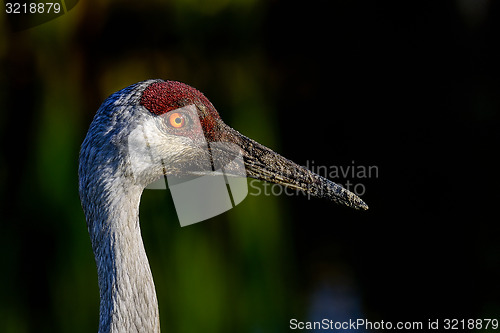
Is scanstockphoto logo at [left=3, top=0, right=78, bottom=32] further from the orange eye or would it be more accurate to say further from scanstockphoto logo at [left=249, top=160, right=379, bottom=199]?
the orange eye

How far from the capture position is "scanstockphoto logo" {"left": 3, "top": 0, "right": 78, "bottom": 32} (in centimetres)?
268

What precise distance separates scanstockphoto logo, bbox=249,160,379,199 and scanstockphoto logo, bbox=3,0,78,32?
4.60 feet

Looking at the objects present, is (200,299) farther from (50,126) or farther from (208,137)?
(208,137)

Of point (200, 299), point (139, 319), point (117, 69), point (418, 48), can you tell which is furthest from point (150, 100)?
point (418, 48)

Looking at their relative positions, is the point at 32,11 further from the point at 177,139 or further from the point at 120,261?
the point at 120,261

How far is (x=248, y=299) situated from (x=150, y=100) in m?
1.74

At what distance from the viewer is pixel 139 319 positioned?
4.71ft

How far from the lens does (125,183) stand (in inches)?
57.5

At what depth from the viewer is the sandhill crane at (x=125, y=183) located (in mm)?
1426

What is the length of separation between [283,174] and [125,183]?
489 millimetres

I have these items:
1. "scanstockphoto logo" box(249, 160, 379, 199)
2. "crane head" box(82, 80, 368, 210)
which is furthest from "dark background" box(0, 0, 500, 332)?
"crane head" box(82, 80, 368, 210)

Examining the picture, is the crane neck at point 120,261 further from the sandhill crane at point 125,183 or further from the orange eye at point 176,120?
the orange eye at point 176,120

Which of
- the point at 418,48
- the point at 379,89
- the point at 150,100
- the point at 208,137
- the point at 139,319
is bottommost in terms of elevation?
the point at 139,319

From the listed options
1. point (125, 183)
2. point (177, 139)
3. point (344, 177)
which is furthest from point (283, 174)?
point (344, 177)
